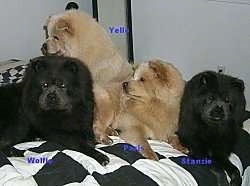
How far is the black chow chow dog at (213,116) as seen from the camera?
68.1 inches

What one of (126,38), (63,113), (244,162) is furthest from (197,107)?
(126,38)

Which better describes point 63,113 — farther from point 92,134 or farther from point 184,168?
point 184,168

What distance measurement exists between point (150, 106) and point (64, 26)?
0.46 metres

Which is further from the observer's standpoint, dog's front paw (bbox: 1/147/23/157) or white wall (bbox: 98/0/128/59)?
white wall (bbox: 98/0/128/59)

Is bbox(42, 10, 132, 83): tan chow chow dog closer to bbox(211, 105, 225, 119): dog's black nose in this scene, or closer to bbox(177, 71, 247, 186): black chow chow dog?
bbox(177, 71, 247, 186): black chow chow dog

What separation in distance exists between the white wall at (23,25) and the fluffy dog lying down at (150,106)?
1.12 meters

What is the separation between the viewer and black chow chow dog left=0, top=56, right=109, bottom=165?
1.69 meters

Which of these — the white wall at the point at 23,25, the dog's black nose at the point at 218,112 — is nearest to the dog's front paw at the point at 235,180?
the dog's black nose at the point at 218,112

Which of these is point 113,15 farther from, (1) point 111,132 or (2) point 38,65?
(2) point 38,65

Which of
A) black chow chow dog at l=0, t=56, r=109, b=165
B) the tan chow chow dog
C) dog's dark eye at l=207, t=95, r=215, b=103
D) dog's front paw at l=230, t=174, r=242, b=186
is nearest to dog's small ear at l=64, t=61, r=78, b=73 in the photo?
black chow chow dog at l=0, t=56, r=109, b=165

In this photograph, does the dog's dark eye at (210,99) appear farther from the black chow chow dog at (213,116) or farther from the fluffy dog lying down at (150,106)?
the fluffy dog lying down at (150,106)

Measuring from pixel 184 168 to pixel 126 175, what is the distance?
249mm

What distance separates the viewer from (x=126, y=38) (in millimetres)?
3008

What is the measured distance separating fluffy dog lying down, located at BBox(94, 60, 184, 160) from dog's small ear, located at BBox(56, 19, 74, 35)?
0.94 ft
